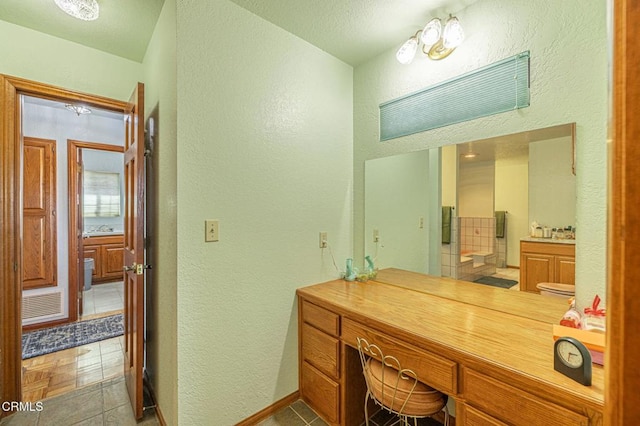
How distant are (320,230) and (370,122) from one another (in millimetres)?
997

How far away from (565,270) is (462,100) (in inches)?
43.4

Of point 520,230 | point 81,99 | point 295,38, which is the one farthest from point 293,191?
point 81,99

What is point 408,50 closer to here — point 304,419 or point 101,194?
point 304,419

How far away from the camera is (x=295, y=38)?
194 centimetres

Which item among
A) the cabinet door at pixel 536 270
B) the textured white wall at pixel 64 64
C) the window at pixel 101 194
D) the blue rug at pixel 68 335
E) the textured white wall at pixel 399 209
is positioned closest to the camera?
the cabinet door at pixel 536 270

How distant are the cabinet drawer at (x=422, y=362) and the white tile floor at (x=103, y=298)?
3.88 meters

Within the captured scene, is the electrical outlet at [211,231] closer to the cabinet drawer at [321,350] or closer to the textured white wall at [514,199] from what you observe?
the cabinet drawer at [321,350]

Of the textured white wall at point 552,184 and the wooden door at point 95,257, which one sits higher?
the textured white wall at point 552,184

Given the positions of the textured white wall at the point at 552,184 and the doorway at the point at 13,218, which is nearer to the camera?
the textured white wall at the point at 552,184

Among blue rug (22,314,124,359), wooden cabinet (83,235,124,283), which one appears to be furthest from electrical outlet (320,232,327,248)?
wooden cabinet (83,235,124,283)

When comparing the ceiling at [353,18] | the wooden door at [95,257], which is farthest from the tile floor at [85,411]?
the wooden door at [95,257]

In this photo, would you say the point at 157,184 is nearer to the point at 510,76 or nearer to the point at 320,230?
the point at 320,230

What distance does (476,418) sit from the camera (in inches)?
41.2

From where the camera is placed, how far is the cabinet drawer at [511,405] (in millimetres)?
856
